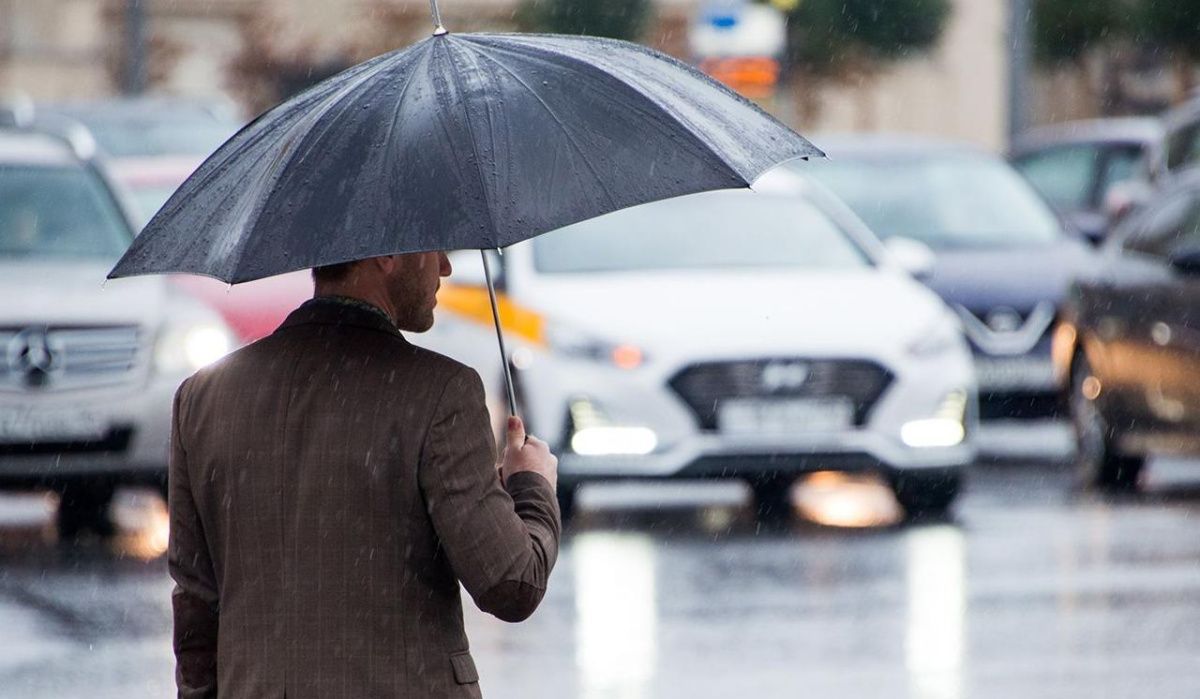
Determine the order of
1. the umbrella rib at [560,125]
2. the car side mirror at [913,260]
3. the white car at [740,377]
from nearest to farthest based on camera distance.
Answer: the umbrella rib at [560,125] < the white car at [740,377] < the car side mirror at [913,260]

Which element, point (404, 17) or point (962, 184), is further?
point (404, 17)

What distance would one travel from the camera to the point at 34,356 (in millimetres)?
10531

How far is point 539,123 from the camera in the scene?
3893 mm

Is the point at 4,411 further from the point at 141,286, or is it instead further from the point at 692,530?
the point at 692,530

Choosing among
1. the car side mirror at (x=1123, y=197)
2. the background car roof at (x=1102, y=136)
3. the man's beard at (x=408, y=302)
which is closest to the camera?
the man's beard at (x=408, y=302)

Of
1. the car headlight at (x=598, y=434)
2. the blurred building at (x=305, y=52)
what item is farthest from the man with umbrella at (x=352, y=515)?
the blurred building at (x=305, y=52)

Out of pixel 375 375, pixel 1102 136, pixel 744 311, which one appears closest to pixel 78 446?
pixel 744 311

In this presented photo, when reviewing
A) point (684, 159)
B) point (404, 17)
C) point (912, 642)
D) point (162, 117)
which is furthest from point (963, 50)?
point (684, 159)

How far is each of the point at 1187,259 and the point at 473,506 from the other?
28.3 ft

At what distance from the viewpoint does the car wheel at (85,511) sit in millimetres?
11234

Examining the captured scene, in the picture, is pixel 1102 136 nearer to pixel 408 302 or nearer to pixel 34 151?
pixel 34 151

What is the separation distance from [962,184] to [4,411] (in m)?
7.15

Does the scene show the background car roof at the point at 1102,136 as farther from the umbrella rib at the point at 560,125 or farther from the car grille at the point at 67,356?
the umbrella rib at the point at 560,125

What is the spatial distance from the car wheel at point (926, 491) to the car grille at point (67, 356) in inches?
128
